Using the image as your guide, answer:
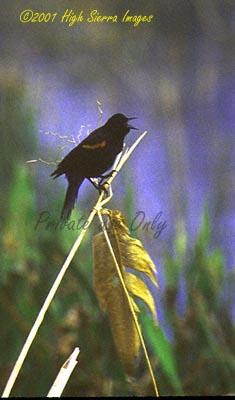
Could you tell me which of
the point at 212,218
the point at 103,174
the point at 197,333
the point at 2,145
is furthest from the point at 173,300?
the point at 2,145

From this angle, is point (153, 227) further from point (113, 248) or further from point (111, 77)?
point (111, 77)

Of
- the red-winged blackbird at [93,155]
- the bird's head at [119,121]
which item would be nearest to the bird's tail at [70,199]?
the red-winged blackbird at [93,155]

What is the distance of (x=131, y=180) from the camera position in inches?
76.3

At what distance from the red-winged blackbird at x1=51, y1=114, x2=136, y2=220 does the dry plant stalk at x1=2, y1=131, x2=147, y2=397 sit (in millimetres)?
22

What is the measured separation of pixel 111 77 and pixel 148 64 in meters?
0.09

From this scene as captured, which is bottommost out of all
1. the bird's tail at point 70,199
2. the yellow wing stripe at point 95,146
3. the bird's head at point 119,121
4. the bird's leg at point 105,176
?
the bird's tail at point 70,199

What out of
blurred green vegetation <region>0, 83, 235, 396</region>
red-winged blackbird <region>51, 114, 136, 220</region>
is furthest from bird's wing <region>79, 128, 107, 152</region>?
blurred green vegetation <region>0, 83, 235, 396</region>

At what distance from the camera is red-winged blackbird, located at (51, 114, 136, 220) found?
1923mm

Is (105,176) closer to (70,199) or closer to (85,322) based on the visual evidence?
(70,199)

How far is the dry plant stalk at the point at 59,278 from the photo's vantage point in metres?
1.69

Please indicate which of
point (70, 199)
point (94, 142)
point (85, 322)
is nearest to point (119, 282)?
point (85, 322)

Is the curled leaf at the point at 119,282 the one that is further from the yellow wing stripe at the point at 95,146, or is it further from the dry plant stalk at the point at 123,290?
the yellow wing stripe at the point at 95,146

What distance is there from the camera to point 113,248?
1.87m

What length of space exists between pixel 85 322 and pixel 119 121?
0.48 m
